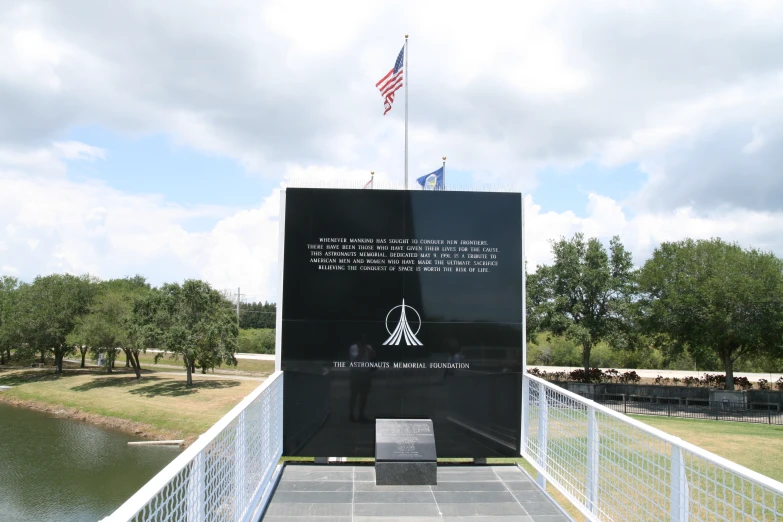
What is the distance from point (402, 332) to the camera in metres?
5.72

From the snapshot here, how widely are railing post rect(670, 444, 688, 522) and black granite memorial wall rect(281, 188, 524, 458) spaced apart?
112 inches

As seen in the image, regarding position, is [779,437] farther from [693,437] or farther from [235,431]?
[235,431]

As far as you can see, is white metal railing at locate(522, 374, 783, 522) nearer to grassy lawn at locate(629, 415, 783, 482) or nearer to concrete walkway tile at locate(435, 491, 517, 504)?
concrete walkway tile at locate(435, 491, 517, 504)

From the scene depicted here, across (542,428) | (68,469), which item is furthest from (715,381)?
(68,469)

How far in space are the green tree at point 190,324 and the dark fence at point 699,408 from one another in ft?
57.6

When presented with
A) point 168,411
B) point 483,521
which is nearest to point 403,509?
point 483,521

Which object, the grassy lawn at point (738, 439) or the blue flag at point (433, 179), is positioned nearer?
the blue flag at point (433, 179)

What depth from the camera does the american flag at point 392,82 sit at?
859cm

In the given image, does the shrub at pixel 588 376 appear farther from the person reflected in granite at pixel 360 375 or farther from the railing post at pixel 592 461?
the railing post at pixel 592 461

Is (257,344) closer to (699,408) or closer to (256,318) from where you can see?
(256,318)

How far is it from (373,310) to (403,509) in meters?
1.99

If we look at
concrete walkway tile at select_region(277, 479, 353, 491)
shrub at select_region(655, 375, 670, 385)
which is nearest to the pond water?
concrete walkway tile at select_region(277, 479, 353, 491)

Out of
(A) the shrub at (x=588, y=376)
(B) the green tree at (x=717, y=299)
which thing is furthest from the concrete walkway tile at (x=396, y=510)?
(A) the shrub at (x=588, y=376)

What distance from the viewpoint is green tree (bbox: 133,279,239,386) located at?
2684 cm
